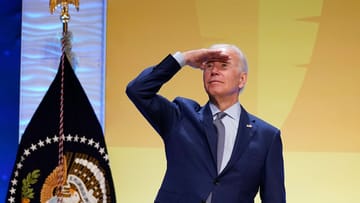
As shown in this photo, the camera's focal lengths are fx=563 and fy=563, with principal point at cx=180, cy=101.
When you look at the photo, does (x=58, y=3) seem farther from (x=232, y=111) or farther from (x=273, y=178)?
(x=273, y=178)

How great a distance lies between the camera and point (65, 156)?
2297 millimetres

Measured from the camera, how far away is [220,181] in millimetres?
1750

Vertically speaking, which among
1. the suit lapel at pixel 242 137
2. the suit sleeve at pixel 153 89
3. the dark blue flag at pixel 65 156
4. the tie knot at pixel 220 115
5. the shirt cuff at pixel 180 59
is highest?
the shirt cuff at pixel 180 59

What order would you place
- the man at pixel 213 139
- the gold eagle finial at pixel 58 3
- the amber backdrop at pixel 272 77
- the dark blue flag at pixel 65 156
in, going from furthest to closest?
the amber backdrop at pixel 272 77, the gold eagle finial at pixel 58 3, the dark blue flag at pixel 65 156, the man at pixel 213 139

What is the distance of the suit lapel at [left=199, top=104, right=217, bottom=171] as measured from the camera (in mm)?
1774

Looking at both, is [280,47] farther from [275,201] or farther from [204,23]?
[275,201]

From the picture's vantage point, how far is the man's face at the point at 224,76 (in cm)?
182

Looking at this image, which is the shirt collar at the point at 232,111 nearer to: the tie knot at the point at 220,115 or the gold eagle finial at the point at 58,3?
the tie knot at the point at 220,115

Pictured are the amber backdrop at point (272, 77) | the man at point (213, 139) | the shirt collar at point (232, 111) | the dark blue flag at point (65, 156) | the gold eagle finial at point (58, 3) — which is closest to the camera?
the man at point (213, 139)

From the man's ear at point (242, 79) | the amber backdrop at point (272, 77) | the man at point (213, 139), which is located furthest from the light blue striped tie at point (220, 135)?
the amber backdrop at point (272, 77)

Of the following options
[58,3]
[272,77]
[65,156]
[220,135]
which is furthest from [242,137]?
[58,3]

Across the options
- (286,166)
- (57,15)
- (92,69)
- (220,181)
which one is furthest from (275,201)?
(57,15)

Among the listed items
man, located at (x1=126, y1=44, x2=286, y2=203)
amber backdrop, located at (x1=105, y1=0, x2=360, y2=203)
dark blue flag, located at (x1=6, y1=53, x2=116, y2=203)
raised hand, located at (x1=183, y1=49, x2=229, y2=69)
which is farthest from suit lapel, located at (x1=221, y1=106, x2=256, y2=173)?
amber backdrop, located at (x1=105, y1=0, x2=360, y2=203)

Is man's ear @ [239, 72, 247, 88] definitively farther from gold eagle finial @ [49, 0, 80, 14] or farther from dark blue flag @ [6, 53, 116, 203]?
gold eagle finial @ [49, 0, 80, 14]
